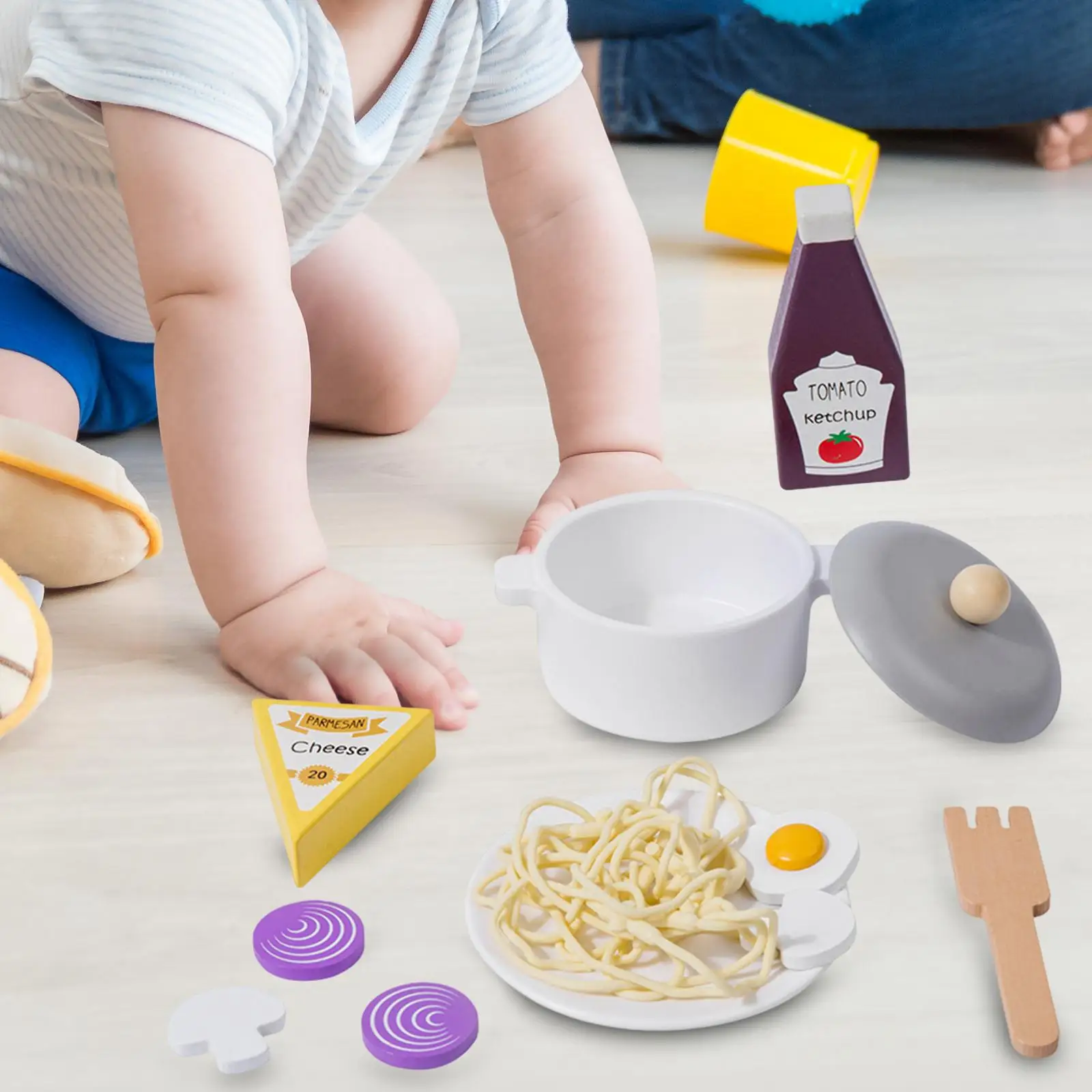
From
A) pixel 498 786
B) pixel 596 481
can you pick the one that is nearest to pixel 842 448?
pixel 596 481

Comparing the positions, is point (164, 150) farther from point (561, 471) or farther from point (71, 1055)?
point (71, 1055)

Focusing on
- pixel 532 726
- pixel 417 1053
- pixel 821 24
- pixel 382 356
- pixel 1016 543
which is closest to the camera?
pixel 417 1053

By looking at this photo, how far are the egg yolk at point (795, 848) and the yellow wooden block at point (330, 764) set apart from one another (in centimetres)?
17

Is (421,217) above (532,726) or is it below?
below

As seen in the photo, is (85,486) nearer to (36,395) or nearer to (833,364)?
(36,395)

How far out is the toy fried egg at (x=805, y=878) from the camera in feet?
1.82

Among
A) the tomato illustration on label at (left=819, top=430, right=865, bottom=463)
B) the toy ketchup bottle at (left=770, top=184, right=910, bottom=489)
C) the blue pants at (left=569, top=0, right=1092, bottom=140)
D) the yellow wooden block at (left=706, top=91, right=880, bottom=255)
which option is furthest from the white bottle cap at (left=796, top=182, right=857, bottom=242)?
the blue pants at (left=569, top=0, right=1092, bottom=140)

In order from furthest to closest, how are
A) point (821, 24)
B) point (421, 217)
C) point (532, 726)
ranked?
point (821, 24) < point (421, 217) < point (532, 726)

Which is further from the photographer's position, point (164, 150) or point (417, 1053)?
point (164, 150)

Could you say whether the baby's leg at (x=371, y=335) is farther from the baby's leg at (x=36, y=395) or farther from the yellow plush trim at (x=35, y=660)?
the yellow plush trim at (x=35, y=660)

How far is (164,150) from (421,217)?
868 mm

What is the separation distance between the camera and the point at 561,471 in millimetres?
964

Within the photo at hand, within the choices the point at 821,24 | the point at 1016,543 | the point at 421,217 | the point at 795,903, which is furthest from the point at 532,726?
the point at 821,24

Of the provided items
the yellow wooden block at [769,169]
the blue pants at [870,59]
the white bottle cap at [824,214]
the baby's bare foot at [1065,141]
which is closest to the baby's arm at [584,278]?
the white bottle cap at [824,214]
